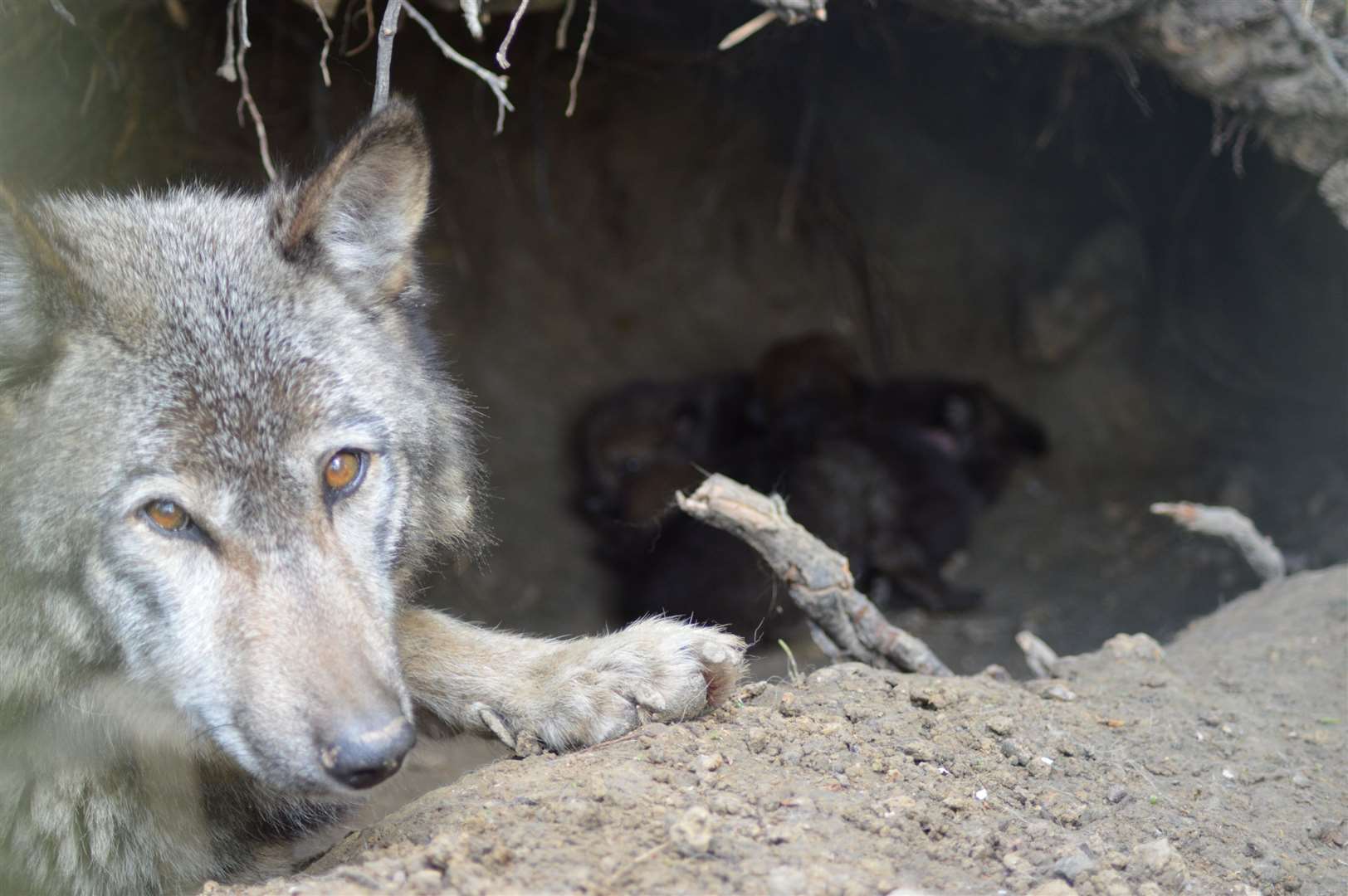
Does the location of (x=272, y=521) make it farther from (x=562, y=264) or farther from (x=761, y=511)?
(x=562, y=264)

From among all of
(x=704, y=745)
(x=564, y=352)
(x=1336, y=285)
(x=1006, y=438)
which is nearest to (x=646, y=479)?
(x=564, y=352)

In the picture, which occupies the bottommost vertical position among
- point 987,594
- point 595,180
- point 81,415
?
point 987,594

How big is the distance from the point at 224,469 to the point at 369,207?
829mm

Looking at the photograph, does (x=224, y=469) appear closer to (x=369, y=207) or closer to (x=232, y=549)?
(x=232, y=549)

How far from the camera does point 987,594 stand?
660cm

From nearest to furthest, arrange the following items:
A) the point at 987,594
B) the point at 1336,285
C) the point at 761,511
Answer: the point at 761,511, the point at 1336,285, the point at 987,594

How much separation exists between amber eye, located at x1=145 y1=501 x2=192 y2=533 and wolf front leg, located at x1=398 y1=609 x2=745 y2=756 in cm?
79

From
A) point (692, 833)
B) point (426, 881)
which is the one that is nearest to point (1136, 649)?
point (692, 833)

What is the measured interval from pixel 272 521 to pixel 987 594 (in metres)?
5.11

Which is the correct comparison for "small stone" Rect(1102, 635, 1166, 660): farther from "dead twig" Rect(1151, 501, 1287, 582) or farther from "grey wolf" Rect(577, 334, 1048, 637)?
"grey wolf" Rect(577, 334, 1048, 637)

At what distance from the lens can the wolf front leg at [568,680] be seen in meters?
2.71

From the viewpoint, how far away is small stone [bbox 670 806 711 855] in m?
2.11

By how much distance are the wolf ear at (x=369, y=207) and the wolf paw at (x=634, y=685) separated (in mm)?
1117

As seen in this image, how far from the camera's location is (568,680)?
2.78 meters
